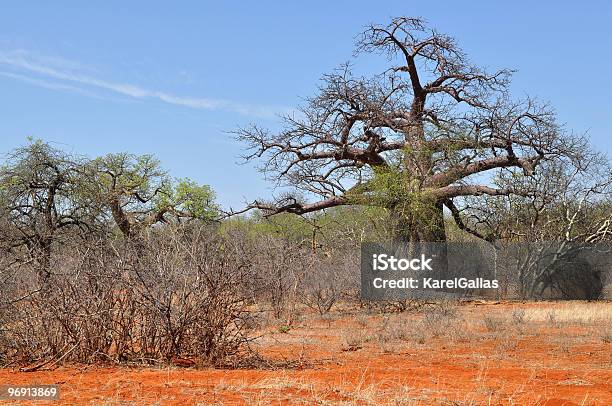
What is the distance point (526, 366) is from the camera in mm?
9281

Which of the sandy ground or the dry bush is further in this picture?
the dry bush

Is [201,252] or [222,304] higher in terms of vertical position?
[201,252]

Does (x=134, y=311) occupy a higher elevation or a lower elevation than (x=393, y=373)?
higher

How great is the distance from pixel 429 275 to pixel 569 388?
15.0 metres

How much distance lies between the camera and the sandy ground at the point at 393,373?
628 centimetres

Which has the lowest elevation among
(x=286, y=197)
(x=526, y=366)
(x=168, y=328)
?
(x=526, y=366)

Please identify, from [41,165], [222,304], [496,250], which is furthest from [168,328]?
[496,250]

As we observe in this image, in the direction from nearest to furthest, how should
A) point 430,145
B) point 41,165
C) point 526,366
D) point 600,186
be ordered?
point 526,366 < point 41,165 < point 430,145 < point 600,186

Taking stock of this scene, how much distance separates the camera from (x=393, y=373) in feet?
26.7

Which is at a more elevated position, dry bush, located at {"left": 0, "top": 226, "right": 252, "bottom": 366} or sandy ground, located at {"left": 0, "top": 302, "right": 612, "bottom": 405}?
dry bush, located at {"left": 0, "top": 226, "right": 252, "bottom": 366}

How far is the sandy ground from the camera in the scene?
6277 millimetres

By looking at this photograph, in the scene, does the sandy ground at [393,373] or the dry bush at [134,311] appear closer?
the sandy ground at [393,373]

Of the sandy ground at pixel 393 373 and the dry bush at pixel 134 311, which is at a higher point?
the dry bush at pixel 134 311

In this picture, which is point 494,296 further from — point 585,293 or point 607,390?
point 607,390
